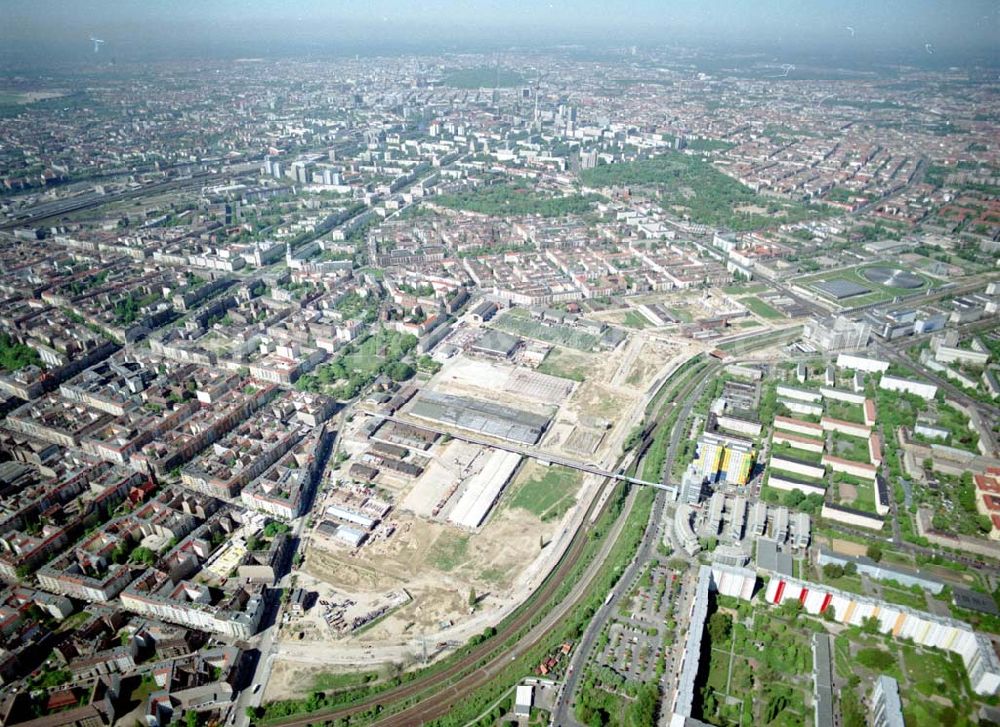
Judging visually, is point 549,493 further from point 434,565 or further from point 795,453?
point 795,453

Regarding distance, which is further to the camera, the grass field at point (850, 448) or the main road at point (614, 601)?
the grass field at point (850, 448)

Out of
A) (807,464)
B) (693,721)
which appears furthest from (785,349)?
(693,721)

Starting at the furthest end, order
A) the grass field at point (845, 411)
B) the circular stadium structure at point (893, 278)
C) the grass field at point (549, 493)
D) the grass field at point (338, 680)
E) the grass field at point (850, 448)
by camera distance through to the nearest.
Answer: the circular stadium structure at point (893, 278)
the grass field at point (845, 411)
the grass field at point (850, 448)
the grass field at point (549, 493)
the grass field at point (338, 680)

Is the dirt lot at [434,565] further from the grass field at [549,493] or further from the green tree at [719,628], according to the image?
the green tree at [719,628]

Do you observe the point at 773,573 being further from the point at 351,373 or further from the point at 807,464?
the point at 351,373

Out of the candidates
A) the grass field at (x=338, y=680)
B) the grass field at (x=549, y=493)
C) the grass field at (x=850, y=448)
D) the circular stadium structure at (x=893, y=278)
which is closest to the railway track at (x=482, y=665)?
the grass field at (x=338, y=680)

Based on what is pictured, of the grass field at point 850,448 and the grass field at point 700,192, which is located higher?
the grass field at point 700,192
